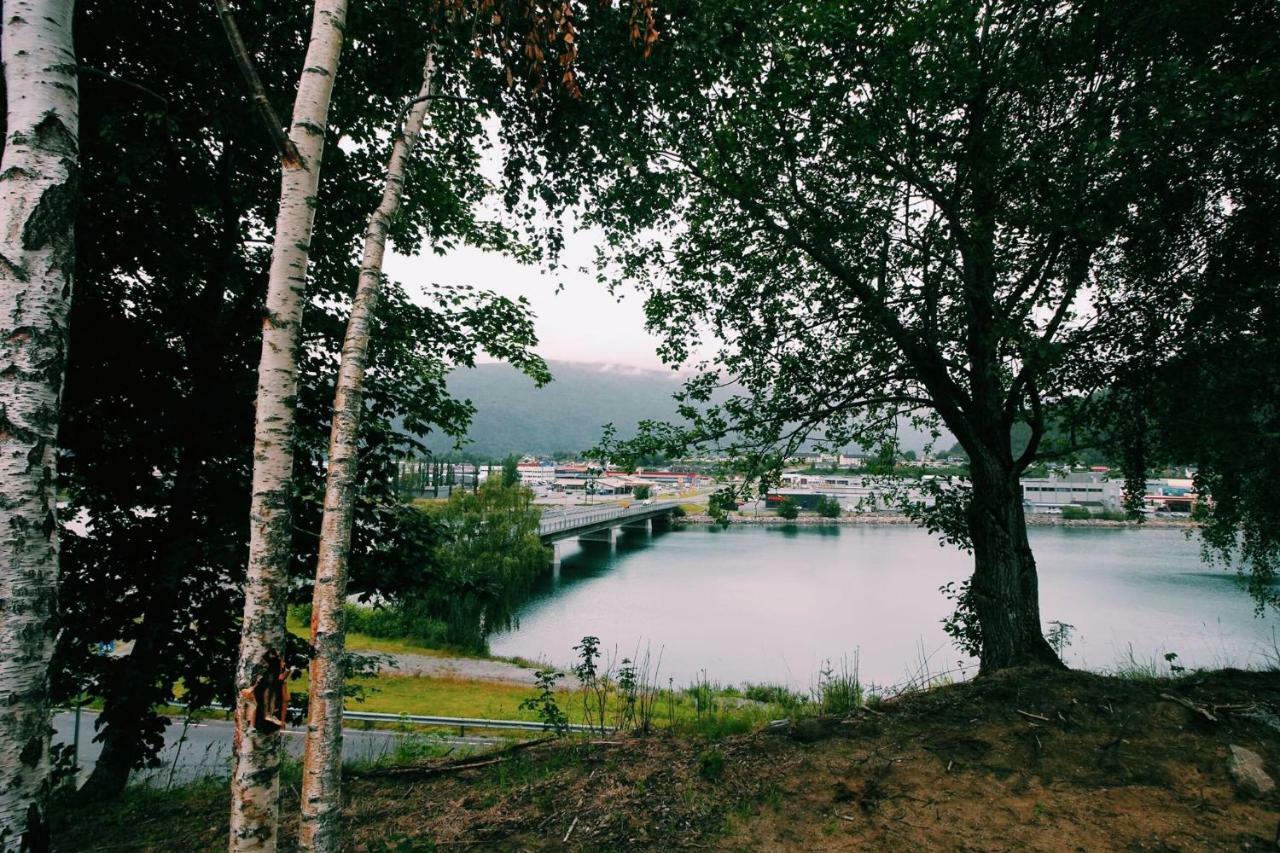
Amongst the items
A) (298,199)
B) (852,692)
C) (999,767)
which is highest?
(298,199)

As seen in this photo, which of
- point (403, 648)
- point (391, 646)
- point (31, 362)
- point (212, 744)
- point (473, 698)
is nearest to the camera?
point (31, 362)

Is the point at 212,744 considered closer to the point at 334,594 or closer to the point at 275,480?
the point at 334,594

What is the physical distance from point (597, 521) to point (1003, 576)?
140ft

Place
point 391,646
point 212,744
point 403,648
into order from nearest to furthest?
point 212,744 < point 403,648 < point 391,646

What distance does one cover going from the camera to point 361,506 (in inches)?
205

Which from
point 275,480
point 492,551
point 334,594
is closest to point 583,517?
point 492,551

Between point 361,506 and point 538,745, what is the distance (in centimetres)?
267

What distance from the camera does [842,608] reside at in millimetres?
28844

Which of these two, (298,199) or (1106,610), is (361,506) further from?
(1106,610)

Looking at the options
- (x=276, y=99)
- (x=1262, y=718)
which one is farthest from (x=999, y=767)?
(x=276, y=99)

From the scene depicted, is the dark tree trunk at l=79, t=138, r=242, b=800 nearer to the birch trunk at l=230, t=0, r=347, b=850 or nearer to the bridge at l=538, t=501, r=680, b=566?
the birch trunk at l=230, t=0, r=347, b=850

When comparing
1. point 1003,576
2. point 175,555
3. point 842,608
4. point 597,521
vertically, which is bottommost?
point 842,608

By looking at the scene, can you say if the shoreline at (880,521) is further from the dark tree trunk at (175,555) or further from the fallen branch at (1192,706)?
the dark tree trunk at (175,555)

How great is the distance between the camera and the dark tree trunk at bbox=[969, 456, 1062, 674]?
5.68m
